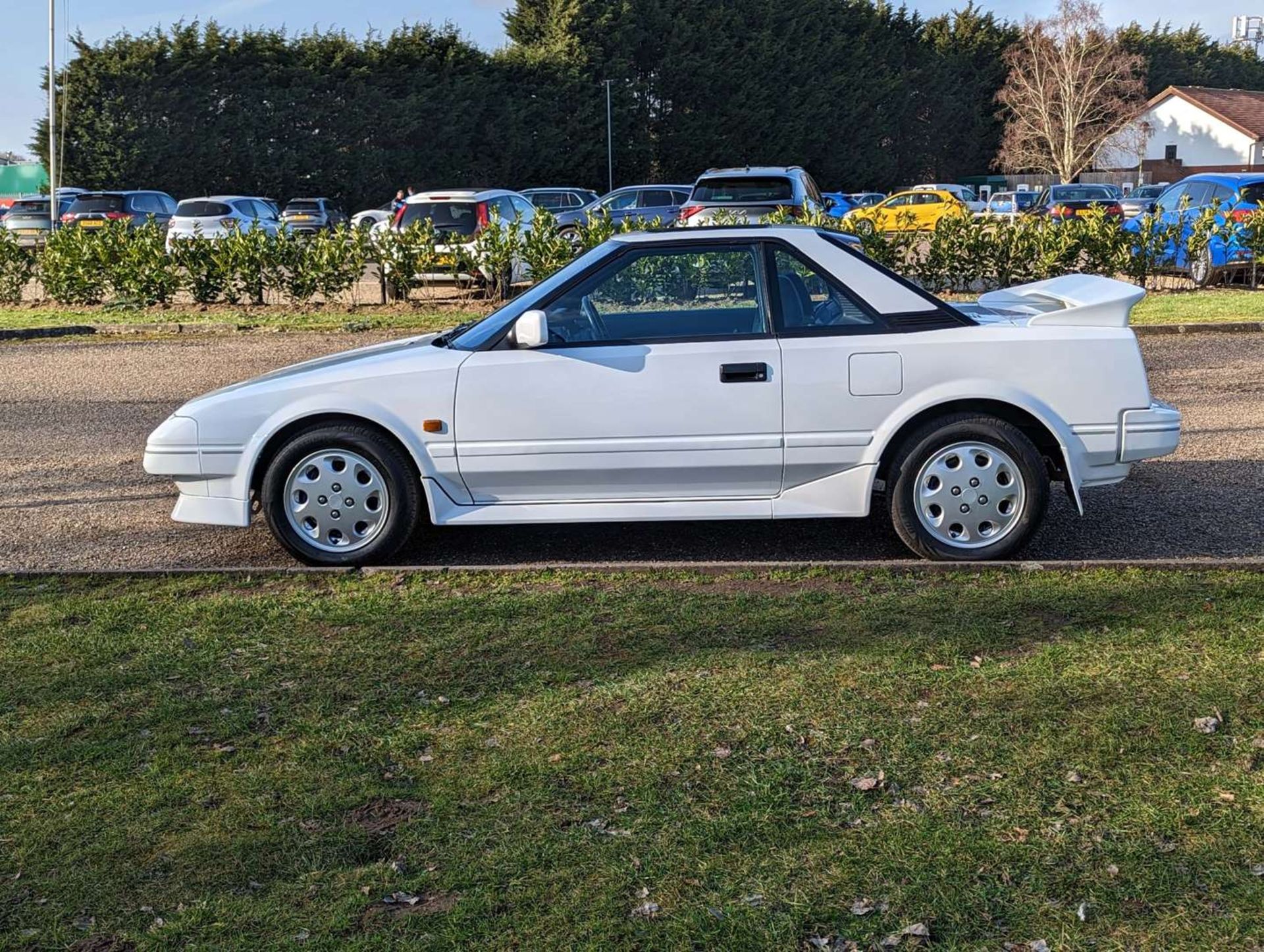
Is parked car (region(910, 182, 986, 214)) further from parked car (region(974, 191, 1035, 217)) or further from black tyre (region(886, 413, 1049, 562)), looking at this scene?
black tyre (region(886, 413, 1049, 562))

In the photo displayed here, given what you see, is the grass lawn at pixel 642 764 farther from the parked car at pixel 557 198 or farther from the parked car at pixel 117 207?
the parked car at pixel 557 198

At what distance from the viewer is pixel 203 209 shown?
29938 millimetres

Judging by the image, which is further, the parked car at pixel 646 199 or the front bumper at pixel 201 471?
the parked car at pixel 646 199

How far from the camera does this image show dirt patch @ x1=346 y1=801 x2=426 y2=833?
389 cm

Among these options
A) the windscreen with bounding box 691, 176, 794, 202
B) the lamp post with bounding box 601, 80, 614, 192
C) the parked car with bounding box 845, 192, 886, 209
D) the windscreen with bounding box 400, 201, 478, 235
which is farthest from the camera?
the lamp post with bounding box 601, 80, 614, 192

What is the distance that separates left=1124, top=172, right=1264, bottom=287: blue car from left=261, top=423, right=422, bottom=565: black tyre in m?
14.4

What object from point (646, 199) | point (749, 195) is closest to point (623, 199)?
point (646, 199)

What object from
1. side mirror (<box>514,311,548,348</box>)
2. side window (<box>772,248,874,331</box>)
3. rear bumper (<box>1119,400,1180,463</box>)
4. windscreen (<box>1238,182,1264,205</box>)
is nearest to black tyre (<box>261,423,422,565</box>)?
side mirror (<box>514,311,548,348</box>)

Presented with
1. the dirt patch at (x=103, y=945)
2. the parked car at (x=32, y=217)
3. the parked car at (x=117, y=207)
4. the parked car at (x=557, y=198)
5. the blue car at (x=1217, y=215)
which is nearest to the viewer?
the dirt patch at (x=103, y=945)

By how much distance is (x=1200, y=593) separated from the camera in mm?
5730

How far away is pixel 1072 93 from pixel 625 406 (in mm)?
65100

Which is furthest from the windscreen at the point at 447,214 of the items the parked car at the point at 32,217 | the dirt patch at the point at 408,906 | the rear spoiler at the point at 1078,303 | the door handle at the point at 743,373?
the dirt patch at the point at 408,906

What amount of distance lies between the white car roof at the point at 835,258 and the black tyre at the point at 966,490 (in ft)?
1.93

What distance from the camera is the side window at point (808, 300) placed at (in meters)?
6.41
